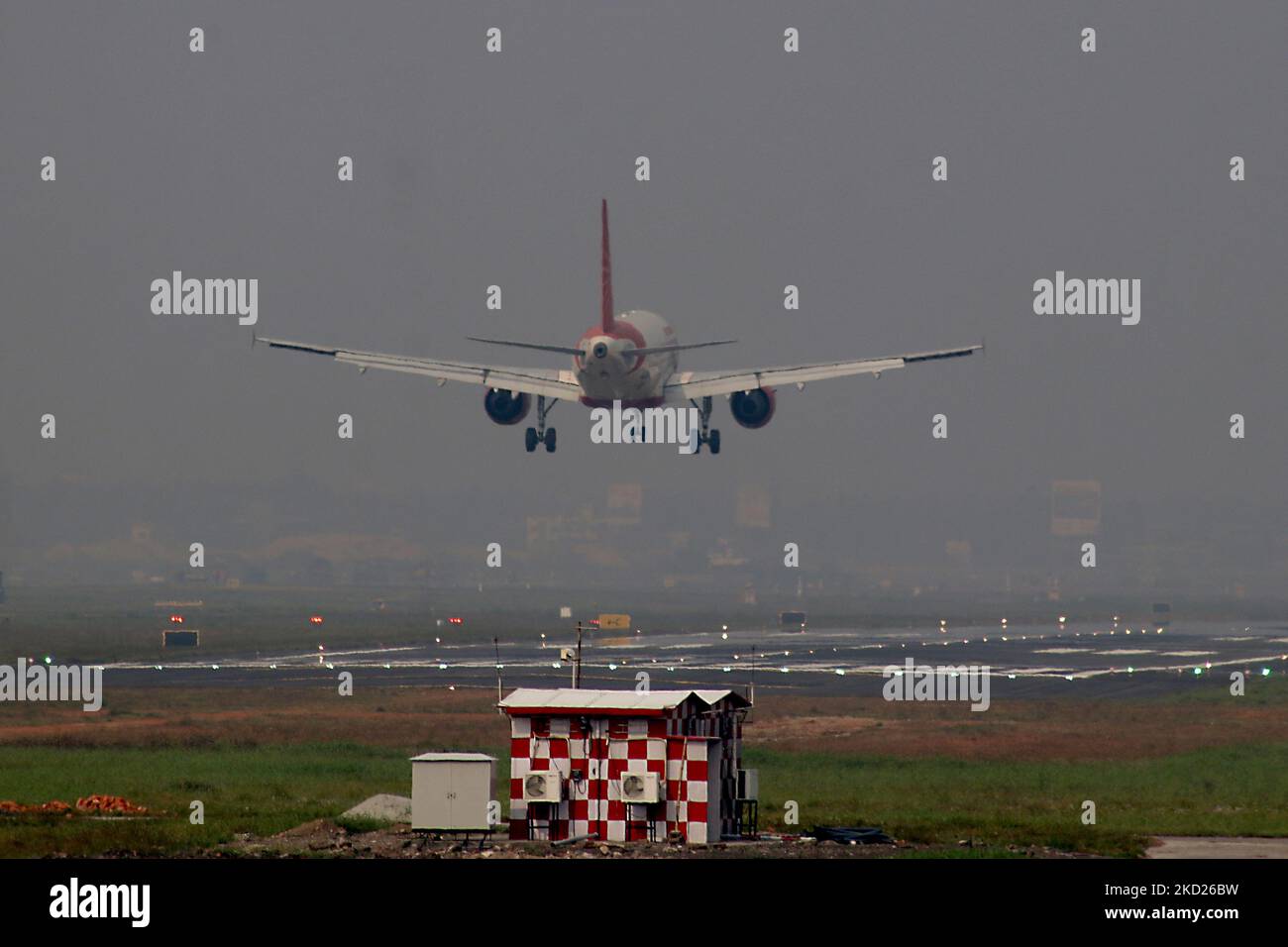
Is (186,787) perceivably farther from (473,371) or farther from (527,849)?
(473,371)

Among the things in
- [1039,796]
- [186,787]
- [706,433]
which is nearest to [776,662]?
[706,433]

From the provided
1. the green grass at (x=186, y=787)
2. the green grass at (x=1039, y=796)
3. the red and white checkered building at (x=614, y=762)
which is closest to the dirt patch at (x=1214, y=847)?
the green grass at (x=1039, y=796)

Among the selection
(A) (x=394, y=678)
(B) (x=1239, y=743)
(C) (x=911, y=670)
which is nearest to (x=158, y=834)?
(B) (x=1239, y=743)

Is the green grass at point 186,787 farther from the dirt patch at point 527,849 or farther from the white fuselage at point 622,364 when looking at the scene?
Result: the white fuselage at point 622,364

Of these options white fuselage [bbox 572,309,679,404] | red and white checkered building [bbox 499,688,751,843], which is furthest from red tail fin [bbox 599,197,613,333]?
red and white checkered building [bbox 499,688,751,843]
